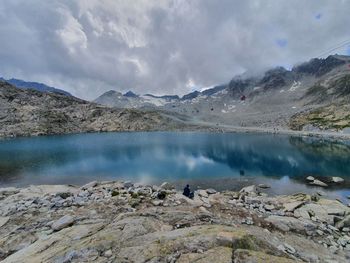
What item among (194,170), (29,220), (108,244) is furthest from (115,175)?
(108,244)

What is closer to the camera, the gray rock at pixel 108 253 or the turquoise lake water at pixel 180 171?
the gray rock at pixel 108 253

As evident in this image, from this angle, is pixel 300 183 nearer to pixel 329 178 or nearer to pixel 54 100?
pixel 329 178

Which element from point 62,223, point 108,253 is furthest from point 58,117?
point 108,253

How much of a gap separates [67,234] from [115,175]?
97.2 ft

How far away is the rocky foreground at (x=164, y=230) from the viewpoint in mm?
9365

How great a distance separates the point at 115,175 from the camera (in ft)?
136

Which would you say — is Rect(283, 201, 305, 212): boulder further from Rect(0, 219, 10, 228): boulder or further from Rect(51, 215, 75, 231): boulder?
Rect(0, 219, 10, 228): boulder

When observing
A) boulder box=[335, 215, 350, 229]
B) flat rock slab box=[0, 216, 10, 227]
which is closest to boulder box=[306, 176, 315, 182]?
boulder box=[335, 215, 350, 229]

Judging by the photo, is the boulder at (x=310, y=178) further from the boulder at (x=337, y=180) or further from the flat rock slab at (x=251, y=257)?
the flat rock slab at (x=251, y=257)

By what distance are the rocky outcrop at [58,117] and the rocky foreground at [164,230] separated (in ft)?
390

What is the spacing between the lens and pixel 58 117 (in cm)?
15025

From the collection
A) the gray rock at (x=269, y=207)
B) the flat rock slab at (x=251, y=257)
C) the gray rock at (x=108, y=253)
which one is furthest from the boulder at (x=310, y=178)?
the gray rock at (x=108, y=253)

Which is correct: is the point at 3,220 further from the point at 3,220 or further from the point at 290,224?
the point at 290,224

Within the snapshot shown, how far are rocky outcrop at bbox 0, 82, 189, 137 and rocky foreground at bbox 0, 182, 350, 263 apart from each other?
119 meters
